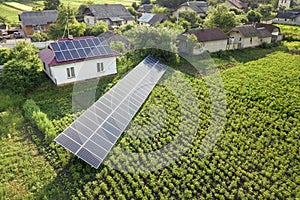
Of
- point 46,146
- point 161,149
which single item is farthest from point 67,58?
point 161,149

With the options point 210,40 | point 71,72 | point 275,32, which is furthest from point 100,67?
point 275,32

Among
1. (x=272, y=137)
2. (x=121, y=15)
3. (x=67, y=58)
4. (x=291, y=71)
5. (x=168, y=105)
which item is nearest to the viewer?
(x=272, y=137)

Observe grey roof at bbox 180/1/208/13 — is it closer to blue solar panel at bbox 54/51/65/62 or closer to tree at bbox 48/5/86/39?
tree at bbox 48/5/86/39

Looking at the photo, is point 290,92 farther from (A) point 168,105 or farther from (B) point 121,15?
(B) point 121,15

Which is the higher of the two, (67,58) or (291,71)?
(67,58)

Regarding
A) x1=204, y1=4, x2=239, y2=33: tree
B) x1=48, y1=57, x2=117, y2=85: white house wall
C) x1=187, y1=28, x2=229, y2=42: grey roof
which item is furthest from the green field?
x1=204, y1=4, x2=239, y2=33: tree

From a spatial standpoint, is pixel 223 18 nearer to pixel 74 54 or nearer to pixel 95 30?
pixel 95 30
